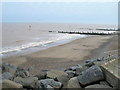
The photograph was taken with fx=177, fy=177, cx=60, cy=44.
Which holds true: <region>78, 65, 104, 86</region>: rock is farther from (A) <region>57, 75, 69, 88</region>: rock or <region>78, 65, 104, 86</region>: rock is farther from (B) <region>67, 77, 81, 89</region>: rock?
(A) <region>57, 75, 69, 88</region>: rock

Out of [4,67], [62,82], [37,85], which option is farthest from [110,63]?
[4,67]

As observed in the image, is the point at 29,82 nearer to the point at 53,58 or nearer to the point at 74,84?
the point at 74,84

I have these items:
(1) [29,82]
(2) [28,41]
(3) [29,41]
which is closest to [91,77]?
(1) [29,82]

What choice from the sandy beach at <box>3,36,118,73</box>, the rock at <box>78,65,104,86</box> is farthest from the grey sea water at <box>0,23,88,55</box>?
the rock at <box>78,65,104,86</box>

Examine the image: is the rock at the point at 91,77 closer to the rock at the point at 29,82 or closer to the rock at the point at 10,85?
the rock at the point at 29,82

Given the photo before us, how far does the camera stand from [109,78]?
6.39 m

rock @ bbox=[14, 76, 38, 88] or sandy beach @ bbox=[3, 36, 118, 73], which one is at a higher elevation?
rock @ bbox=[14, 76, 38, 88]

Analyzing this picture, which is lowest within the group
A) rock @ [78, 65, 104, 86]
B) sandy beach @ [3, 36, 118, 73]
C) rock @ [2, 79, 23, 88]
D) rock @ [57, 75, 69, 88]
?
sandy beach @ [3, 36, 118, 73]

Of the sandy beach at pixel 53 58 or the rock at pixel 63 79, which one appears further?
the sandy beach at pixel 53 58

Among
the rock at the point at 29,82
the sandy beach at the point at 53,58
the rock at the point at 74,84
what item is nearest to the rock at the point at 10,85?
the rock at the point at 29,82

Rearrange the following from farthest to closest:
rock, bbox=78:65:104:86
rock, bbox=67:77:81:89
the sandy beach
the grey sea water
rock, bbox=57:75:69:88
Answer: the grey sea water, the sandy beach, rock, bbox=57:75:69:88, rock, bbox=67:77:81:89, rock, bbox=78:65:104:86

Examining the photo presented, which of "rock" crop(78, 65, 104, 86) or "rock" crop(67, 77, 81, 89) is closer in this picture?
"rock" crop(78, 65, 104, 86)

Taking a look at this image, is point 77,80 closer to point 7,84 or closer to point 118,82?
point 118,82

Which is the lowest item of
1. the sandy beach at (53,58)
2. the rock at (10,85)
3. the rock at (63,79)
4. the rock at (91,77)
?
the sandy beach at (53,58)
